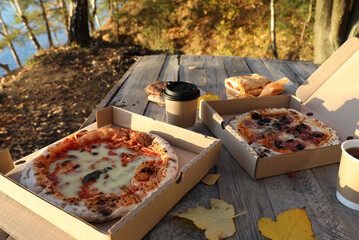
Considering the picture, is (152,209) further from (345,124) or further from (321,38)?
(321,38)

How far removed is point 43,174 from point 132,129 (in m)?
0.70

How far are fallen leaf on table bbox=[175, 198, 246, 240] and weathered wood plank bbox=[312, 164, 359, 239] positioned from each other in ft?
1.61

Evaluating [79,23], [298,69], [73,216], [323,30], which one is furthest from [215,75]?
[79,23]

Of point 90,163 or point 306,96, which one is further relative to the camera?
point 306,96

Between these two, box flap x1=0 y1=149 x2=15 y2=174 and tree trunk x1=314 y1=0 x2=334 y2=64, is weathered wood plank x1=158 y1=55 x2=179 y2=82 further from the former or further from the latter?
tree trunk x1=314 y1=0 x2=334 y2=64

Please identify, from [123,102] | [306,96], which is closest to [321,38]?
[306,96]

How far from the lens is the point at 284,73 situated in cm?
345

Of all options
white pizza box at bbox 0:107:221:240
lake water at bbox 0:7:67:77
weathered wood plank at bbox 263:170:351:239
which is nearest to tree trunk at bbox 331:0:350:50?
weathered wood plank at bbox 263:170:351:239

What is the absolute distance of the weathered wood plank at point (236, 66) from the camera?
347 cm

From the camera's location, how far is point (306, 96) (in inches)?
92.9

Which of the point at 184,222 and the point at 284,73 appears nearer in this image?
the point at 184,222

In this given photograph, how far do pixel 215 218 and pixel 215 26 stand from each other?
34.2 feet

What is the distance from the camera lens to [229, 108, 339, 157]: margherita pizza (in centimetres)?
176

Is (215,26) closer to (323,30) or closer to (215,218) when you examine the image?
(323,30)
